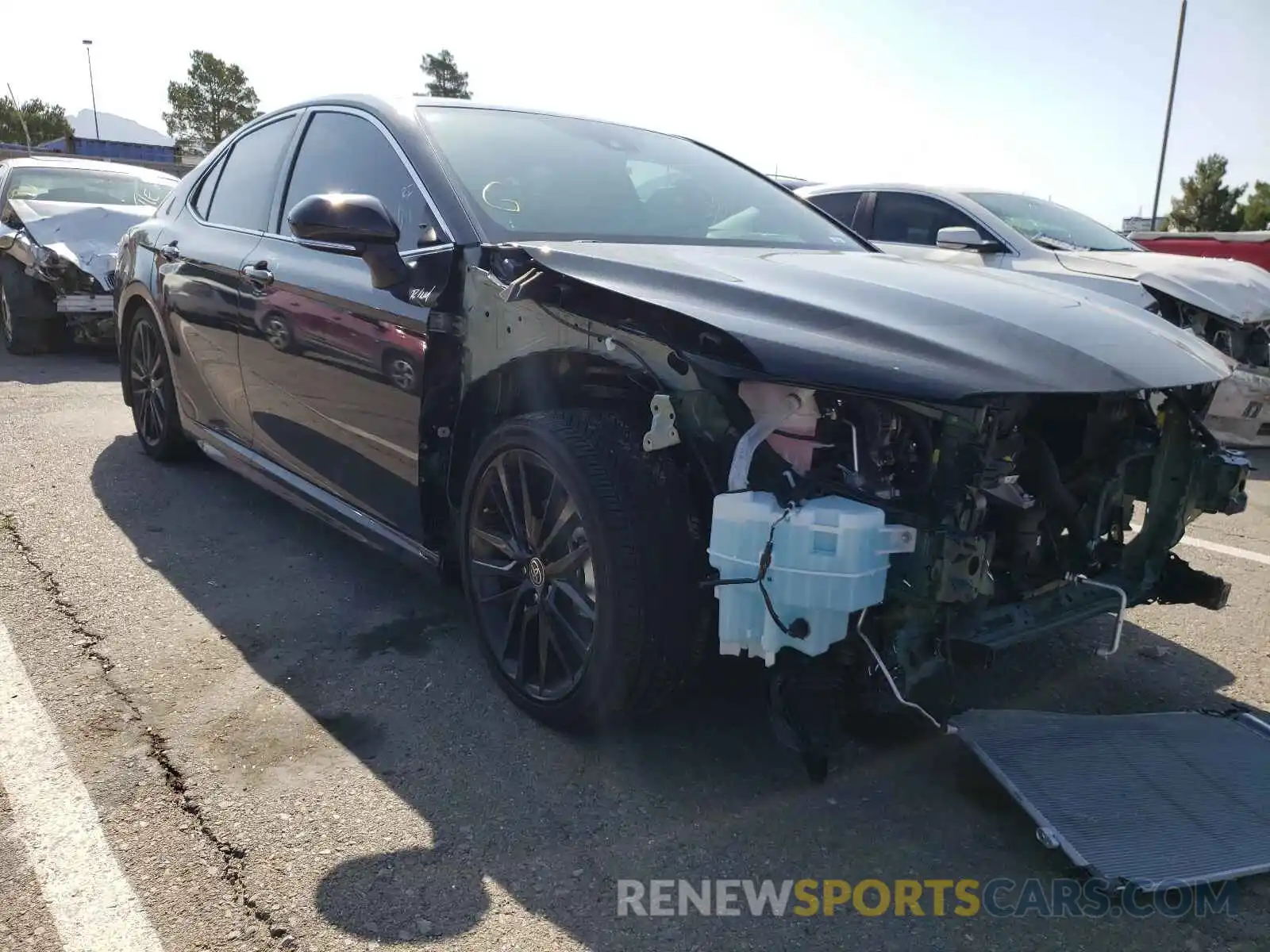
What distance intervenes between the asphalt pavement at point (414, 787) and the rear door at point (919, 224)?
11.5ft

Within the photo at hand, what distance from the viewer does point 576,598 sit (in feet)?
8.04

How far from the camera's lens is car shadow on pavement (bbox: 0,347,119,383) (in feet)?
25.5

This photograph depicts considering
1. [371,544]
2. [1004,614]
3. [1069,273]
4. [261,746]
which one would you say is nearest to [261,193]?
[371,544]

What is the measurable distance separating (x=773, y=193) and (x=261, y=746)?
2.58 metres

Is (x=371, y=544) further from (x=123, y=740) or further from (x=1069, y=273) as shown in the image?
(x=1069, y=273)

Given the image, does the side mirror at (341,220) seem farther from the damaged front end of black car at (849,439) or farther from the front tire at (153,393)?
the front tire at (153,393)

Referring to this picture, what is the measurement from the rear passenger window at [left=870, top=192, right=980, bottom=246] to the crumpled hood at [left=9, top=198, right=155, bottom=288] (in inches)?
234

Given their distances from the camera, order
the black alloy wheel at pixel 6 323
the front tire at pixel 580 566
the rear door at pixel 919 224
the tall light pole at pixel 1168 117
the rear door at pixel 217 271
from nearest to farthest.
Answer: the front tire at pixel 580 566
the rear door at pixel 217 271
the rear door at pixel 919 224
the black alloy wheel at pixel 6 323
the tall light pole at pixel 1168 117

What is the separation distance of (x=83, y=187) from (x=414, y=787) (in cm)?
927

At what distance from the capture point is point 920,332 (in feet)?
6.72

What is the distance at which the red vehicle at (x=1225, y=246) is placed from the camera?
29.5 feet

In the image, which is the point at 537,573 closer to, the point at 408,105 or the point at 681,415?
the point at 681,415

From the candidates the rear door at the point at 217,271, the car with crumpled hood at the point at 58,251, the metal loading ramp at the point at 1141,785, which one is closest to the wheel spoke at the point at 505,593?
the metal loading ramp at the point at 1141,785

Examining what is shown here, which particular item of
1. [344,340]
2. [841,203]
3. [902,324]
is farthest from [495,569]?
[841,203]
